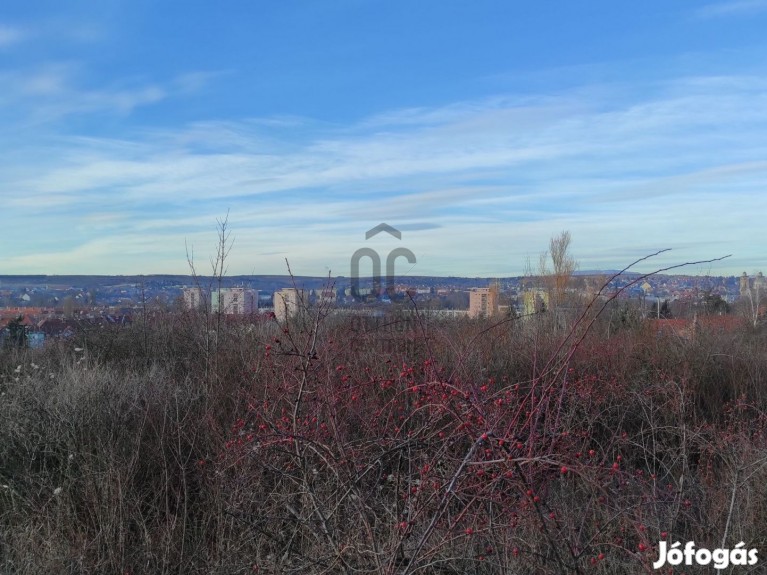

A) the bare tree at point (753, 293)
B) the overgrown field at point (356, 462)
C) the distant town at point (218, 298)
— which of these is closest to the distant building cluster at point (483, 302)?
Answer: the distant town at point (218, 298)

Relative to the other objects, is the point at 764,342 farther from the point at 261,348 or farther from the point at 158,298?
the point at 158,298

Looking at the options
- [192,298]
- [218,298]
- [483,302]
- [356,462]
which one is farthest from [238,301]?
[356,462]

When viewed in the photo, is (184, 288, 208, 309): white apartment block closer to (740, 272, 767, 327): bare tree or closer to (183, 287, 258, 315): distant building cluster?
(183, 287, 258, 315): distant building cluster

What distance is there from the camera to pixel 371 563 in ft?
11.2

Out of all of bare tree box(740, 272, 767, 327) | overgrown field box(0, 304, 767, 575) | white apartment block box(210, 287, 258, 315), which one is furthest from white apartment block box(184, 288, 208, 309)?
bare tree box(740, 272, 767, 327)

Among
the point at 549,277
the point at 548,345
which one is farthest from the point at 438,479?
the point at 549,277

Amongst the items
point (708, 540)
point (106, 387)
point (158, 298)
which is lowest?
point (708, 540)

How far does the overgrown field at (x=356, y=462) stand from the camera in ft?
11.0

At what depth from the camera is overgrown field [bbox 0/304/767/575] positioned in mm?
3352

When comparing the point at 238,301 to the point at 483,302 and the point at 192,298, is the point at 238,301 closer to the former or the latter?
Result: the point at 192,298

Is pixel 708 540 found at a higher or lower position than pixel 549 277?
lower

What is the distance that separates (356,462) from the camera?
3.90 metres

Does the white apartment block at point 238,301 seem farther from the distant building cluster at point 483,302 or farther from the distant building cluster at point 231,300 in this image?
the distant building cluster at point 483,302

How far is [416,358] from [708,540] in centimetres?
544
